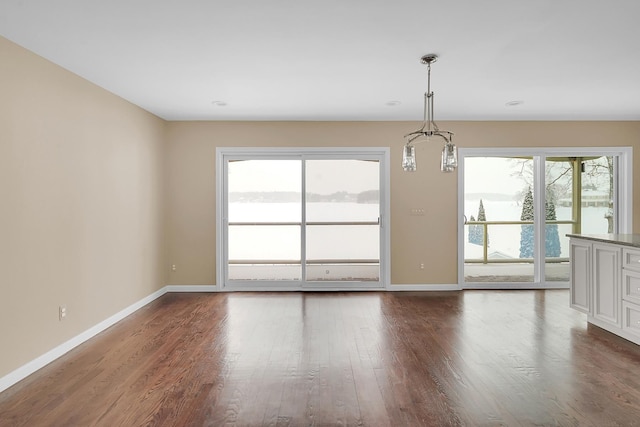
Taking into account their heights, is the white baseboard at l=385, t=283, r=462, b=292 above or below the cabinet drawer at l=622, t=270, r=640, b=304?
below

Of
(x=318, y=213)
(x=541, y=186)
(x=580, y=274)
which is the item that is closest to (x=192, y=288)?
(x=318, y=213)

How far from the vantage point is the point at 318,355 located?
341cm

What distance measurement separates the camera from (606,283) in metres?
3.95

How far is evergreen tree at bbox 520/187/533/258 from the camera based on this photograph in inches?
241

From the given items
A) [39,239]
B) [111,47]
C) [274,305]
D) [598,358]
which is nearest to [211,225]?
[274,305]

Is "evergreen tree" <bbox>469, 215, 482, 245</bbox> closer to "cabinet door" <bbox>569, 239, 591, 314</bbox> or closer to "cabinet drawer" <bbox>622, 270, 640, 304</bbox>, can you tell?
"cabinet door" <bbox>569, 239, 591, 314</bbox>

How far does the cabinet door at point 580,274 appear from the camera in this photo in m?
4.19

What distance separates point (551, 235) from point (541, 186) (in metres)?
0.77

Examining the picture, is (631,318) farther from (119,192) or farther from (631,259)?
(119,192)

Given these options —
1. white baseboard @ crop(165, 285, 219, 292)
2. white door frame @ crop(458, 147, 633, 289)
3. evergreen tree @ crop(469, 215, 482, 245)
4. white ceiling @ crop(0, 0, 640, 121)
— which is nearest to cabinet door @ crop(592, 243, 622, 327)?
white ceiling @ crop(0, 0, 640, 121)

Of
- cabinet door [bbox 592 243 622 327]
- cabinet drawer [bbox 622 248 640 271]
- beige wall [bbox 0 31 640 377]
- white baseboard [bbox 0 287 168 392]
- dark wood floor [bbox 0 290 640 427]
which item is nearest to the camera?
dark wood floor [bbox 0 290 640 427]

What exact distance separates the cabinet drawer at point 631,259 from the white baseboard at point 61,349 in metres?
5.14

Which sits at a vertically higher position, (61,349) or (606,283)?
(606,283)

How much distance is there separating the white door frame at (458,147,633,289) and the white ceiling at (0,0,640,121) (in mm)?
1043
